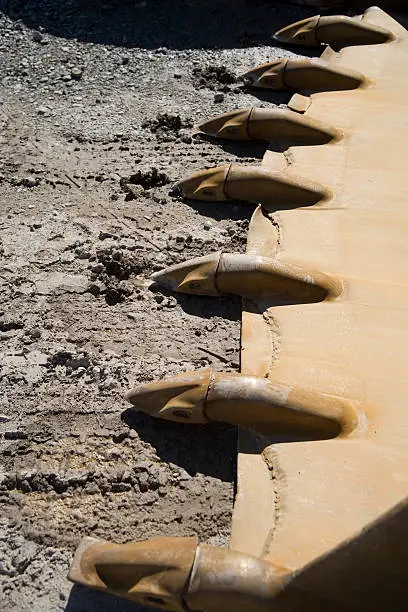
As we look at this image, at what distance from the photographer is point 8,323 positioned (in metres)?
5.28

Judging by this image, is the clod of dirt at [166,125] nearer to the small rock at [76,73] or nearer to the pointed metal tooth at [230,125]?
the pointed metal tooth at [230,125]

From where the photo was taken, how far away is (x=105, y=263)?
5.80m

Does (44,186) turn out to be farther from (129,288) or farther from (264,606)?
(264,606)

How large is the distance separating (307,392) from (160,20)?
21.8ft

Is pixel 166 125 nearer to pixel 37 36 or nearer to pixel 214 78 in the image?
pixel 214 78

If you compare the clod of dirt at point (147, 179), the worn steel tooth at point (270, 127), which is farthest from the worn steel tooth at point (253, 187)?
the worn steel tooth at point (270, 127)

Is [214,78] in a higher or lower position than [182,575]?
higher

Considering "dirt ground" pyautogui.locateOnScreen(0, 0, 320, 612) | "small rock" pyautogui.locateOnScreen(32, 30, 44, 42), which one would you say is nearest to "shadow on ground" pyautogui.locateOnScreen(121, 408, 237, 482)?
"dirt ground" pyautogui.locateOnScreen(0, 0, 320, 612)

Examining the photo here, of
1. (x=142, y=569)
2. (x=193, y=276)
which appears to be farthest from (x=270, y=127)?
(x=142, y=569)

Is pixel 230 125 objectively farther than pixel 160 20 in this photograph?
No

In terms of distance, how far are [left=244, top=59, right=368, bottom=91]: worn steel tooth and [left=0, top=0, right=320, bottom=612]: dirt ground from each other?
0.20m

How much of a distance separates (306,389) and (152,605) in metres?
1.56

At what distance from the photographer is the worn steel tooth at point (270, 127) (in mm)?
6938

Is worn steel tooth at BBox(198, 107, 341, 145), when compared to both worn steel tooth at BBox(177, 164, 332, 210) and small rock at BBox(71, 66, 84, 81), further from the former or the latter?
small rock at BBox(71, 66, 84, 81)
